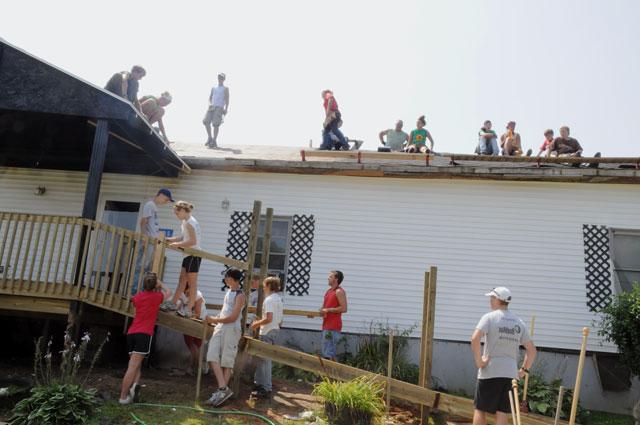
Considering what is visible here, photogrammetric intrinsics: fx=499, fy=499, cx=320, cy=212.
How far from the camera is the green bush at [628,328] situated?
25.0 feet

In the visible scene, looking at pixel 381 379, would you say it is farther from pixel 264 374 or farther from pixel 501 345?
pixel 501 345

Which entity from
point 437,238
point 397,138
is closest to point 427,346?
point 437,238

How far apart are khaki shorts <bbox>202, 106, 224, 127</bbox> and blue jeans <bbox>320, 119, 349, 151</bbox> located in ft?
9.29

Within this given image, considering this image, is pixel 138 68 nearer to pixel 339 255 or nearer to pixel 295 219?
pixel 295 219

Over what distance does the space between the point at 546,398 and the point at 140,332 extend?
6.17 m

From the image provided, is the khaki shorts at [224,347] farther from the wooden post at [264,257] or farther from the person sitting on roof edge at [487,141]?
the person sitting on roof edge at [487,141]

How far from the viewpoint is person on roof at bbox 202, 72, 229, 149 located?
41.8ft

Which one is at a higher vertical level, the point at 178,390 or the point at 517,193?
the point at 517,193

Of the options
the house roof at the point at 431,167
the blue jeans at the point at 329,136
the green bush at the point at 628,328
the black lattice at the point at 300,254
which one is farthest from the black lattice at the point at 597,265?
the blue jeans at the point at 329,136

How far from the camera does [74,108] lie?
7418mm

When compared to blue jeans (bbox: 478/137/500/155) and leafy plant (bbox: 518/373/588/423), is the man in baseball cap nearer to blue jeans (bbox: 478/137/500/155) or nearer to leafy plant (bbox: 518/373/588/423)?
leafy plant (bbox: 518/373/588/423)

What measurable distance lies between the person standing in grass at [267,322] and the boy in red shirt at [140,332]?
1403 millimetres

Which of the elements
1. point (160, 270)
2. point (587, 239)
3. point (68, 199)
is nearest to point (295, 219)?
point (160, 270)

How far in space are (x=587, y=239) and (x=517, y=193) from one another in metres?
1.52
